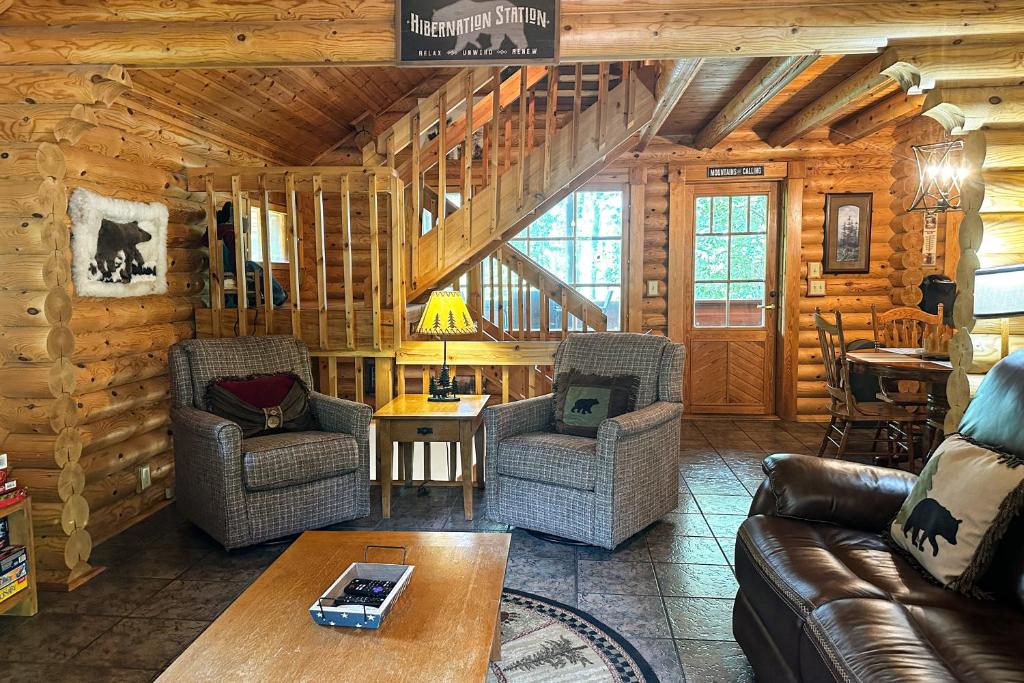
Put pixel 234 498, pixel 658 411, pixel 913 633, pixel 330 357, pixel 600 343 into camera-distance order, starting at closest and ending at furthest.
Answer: pixel 913 633 → pixel 234 498 → pixel 658 411 → pixel 600 343 → pixel 330 357

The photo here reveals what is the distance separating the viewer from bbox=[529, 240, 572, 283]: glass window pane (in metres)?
6.36

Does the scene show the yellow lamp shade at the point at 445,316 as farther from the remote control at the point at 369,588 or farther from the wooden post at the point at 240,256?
the remote control at the point at 369,588

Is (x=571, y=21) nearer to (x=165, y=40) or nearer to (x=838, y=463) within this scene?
(x=165, y=40)

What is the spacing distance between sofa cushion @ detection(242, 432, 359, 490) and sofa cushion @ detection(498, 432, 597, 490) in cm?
78

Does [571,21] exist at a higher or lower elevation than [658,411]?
higher

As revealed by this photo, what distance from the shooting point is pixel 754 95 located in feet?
13.8

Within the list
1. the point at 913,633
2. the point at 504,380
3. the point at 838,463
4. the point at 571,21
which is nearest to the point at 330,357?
the point at 504,380

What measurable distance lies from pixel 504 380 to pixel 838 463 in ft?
7.42

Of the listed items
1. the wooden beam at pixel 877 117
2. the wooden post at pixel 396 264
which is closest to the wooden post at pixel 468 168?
the wooden post at pixel 396 264

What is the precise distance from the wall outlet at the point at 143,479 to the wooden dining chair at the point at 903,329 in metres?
4.72

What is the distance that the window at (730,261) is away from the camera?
19.6ft

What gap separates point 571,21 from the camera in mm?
2730

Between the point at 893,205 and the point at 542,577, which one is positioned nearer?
the point at 542,577

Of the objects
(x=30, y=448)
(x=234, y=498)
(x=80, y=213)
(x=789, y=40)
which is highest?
(x=789, y=40)
